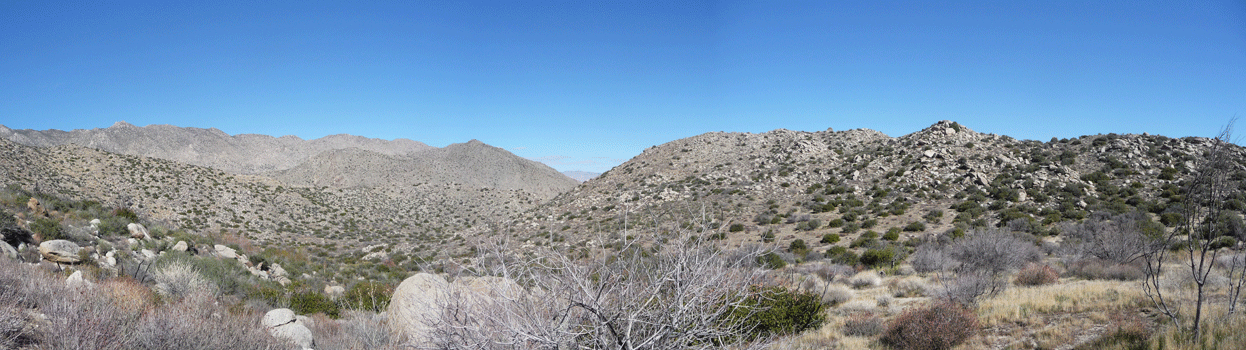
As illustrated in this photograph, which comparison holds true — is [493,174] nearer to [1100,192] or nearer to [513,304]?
[1100,192]

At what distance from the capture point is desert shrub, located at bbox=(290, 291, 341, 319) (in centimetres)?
1048

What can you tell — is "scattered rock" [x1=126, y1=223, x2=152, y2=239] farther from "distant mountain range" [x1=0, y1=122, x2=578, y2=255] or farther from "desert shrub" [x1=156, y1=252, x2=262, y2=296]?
"distant mountain range" [x1=0, y1=122, x2=578, y2=255]

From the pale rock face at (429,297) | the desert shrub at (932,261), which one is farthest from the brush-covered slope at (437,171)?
the pale rock face at (429,297)

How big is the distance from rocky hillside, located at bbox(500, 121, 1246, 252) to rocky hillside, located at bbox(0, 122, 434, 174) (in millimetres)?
65171

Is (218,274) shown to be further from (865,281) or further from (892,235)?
(892,235)

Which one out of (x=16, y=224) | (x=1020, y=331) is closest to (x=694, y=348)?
(x=1020, y=331)

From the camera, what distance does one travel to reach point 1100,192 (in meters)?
23.6

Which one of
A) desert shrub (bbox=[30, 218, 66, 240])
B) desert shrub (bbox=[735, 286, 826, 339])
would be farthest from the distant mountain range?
desert shrub (bbox=[30, 218, 66, 240])

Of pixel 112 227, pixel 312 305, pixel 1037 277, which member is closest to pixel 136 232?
pixel 112 227

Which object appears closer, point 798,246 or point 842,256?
point 842,256

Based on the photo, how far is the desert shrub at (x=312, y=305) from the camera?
1048 centimetres

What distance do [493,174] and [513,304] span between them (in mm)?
77183

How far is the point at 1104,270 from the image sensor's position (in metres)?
11.2

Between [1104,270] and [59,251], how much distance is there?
949 inches
